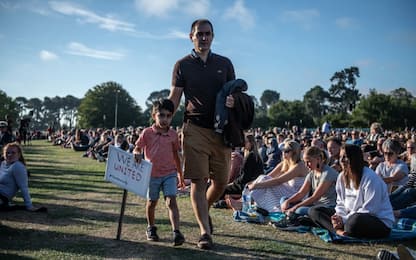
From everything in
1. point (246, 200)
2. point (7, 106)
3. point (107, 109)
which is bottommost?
Result: point (246, 200)

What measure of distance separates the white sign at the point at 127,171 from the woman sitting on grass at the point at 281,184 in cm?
250

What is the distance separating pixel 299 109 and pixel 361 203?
71.7m

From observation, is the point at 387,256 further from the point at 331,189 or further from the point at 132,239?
the point at 132,239

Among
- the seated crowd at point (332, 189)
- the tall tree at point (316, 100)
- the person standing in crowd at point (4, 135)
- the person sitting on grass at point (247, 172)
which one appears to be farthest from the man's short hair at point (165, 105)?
the tall tree at point (316, 100)

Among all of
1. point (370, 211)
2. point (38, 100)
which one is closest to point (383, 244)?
point (370, 211)

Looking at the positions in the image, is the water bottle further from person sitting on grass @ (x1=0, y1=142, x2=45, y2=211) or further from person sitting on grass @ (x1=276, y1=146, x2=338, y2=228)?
person sitting on grass @ (x1=0, y1=142, x2=45, y2=211)

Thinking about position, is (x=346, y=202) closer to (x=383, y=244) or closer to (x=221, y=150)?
(x=383, y=244)

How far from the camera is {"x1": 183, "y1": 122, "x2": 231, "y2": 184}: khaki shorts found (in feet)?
13.8

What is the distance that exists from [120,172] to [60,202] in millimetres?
3217

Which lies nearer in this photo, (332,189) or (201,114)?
(201,114)

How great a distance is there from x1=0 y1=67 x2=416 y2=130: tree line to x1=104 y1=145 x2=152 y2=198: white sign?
49.6 ft

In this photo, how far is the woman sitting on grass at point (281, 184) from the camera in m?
6.20

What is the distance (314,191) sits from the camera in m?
5.52

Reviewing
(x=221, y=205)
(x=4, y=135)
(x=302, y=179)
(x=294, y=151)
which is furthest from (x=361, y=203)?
(x=4, y=135)
